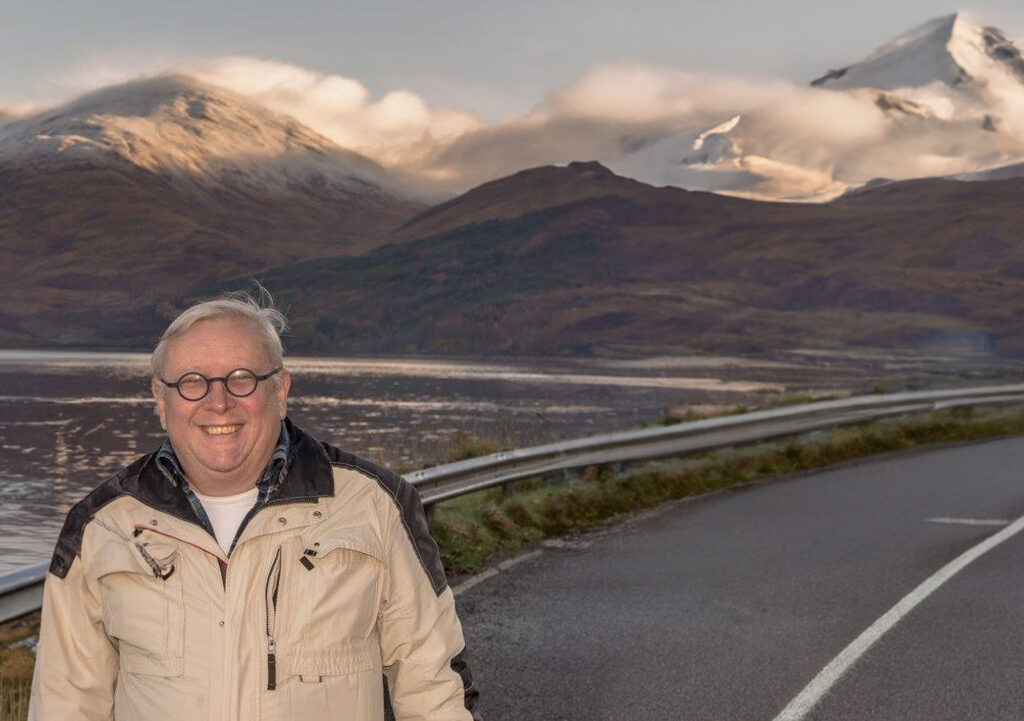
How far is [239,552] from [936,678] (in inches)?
190

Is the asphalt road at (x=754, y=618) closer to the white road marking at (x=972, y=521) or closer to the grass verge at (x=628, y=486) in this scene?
the white road marking at (x=972, y=521)

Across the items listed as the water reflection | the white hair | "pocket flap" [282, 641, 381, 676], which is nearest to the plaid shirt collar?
the white hair

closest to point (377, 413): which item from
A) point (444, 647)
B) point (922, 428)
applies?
point (922, 428)

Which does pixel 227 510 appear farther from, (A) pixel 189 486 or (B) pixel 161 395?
(B) pixel 161 395

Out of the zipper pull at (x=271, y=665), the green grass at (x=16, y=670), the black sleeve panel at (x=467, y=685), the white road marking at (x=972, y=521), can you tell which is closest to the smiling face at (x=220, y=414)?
the zipper pull at (x=271, y=665)

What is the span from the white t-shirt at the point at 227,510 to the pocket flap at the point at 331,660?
1.14ft

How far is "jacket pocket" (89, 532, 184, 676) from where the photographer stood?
2.88 metres

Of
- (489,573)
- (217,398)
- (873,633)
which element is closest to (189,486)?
(217,398)

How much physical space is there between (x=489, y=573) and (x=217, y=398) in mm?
6534

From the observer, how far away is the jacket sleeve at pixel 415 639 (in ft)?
10.2

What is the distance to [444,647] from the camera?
124 inches

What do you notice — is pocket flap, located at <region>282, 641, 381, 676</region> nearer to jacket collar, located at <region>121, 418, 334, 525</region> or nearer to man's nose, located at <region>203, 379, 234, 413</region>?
jacket collar, located at <region>121, 418, 334, 525</region>

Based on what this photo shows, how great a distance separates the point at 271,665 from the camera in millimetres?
2873

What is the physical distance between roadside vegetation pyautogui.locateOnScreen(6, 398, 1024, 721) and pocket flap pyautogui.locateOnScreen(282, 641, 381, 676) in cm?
303
